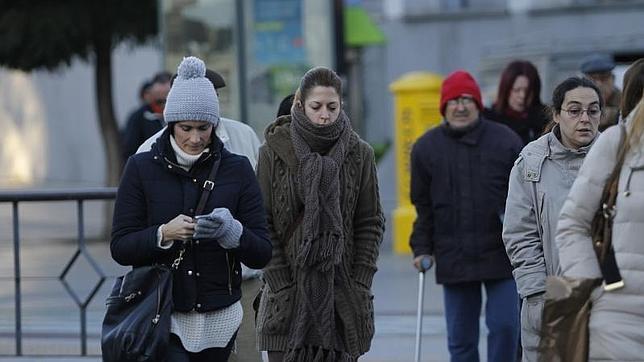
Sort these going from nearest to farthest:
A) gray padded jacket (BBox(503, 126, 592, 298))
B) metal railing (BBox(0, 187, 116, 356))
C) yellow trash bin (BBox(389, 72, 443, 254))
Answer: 1. gray padded jacket (BBox(503, 126, 592, 298))
2. metal railing (BBox(0, 187, 116, 356))
3. yellow trash bin (BBox(389, 72, 443, 254))

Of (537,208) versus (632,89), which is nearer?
(632,89)

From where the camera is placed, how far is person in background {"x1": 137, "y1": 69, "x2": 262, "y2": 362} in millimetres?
6875

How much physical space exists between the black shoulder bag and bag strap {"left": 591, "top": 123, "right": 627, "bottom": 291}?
156 cm

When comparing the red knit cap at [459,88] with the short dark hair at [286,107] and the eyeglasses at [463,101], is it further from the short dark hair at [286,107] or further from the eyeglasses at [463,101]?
the short dark hair at [286,107]

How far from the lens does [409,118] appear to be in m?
15.0

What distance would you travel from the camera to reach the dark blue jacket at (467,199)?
301 inches

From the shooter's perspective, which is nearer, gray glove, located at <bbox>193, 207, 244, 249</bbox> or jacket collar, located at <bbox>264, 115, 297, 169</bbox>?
gray glove, located at <bbox>193, 207, 244, 249</bbox>

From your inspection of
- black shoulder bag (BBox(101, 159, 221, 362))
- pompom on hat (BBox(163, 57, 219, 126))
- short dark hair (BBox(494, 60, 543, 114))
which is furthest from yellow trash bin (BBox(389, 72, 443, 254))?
black shoulder bag (BBox(101, 159, 221, 362))

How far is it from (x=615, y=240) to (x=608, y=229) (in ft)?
0.26

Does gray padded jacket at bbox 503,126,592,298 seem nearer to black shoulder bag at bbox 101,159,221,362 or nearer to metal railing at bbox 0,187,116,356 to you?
black shoulder bag at bbox 101,159,221,362

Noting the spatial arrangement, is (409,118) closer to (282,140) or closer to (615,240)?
(282,140)

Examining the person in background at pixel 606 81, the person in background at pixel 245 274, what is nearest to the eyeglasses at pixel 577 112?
the person in background at pixel 245 274

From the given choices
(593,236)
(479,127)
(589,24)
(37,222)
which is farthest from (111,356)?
(589,24)

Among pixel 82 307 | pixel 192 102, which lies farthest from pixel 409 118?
pixel 192 102
